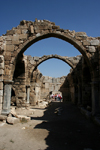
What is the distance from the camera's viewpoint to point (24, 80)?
11.0 meters

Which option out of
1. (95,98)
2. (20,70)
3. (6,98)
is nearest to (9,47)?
(6,98)

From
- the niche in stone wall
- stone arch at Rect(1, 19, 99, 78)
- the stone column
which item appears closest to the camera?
the stone column

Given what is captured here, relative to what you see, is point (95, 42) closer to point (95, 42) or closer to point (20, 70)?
point (95, 42)

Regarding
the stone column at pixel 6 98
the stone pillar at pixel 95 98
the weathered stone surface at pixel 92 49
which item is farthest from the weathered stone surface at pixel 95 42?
the stone column at pixel 6 98

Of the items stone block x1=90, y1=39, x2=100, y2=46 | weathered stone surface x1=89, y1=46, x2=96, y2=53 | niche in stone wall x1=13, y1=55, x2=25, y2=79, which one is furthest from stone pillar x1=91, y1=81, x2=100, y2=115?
niche in stone wall x1=13, y1=55, x2=25, y2=79

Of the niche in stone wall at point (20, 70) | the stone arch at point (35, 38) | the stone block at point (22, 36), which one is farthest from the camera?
the niche in stone wall at point (20, 70)

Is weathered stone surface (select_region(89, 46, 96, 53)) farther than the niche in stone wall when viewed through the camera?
No

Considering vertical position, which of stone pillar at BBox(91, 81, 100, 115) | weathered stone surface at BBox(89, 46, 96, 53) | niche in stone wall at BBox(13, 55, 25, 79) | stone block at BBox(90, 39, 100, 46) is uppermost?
stone block at BBox(90, 39, 100, 46)

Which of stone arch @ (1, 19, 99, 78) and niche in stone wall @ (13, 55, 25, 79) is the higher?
stone arch @ (1, 19, 99, 78)

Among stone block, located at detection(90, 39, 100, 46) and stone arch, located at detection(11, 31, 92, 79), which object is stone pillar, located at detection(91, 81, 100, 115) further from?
stone block, located at detection(90, 39, 100, 46)

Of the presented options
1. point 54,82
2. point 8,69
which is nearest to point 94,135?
point 8,69

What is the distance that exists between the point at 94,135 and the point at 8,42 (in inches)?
233

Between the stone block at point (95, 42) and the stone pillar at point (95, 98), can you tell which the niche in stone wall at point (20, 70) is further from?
the stone pillar at point (95, 98)

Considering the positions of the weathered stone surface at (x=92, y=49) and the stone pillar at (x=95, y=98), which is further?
the weathered stone surface at (x=92, y=49)
